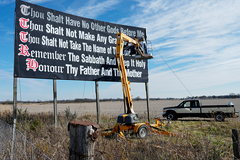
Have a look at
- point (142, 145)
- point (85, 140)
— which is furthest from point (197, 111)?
point (85, 140)

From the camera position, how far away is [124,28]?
1274 cm

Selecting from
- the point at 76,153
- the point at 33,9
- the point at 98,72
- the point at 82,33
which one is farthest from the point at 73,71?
the point at 76,153

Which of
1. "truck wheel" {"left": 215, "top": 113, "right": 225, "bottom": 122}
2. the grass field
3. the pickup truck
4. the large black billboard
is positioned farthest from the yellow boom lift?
"truck wheel" {"left": 215, "top": 113, "right": 225, "bottom": 122}

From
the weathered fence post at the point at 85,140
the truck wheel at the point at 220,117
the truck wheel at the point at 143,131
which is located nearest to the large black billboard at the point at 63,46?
the truck wheel at the point at 143,131

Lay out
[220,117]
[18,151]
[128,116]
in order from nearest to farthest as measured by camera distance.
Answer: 1. [18,151]
2. [128,116]
3. [220,117]

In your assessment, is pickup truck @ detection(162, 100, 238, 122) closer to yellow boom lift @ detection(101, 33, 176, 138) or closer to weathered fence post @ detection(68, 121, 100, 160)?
yellow boom lift @ detection(101, 33, 176, 138)

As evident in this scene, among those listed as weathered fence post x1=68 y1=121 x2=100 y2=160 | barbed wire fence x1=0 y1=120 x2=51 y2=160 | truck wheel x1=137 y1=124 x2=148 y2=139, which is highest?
weathered fence post x1=68 y1=121 x2=100 y2=160

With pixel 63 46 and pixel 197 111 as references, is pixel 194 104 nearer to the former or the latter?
pixel 197 111

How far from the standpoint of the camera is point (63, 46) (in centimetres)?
977

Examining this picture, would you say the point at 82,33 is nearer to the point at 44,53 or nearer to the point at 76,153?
the point at 44,53

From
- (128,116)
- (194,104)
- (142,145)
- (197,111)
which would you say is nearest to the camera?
(142,145)

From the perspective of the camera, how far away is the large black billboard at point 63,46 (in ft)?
28.0

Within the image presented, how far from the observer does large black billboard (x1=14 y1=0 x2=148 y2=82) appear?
8.52 meters

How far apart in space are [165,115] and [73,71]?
380 inches
